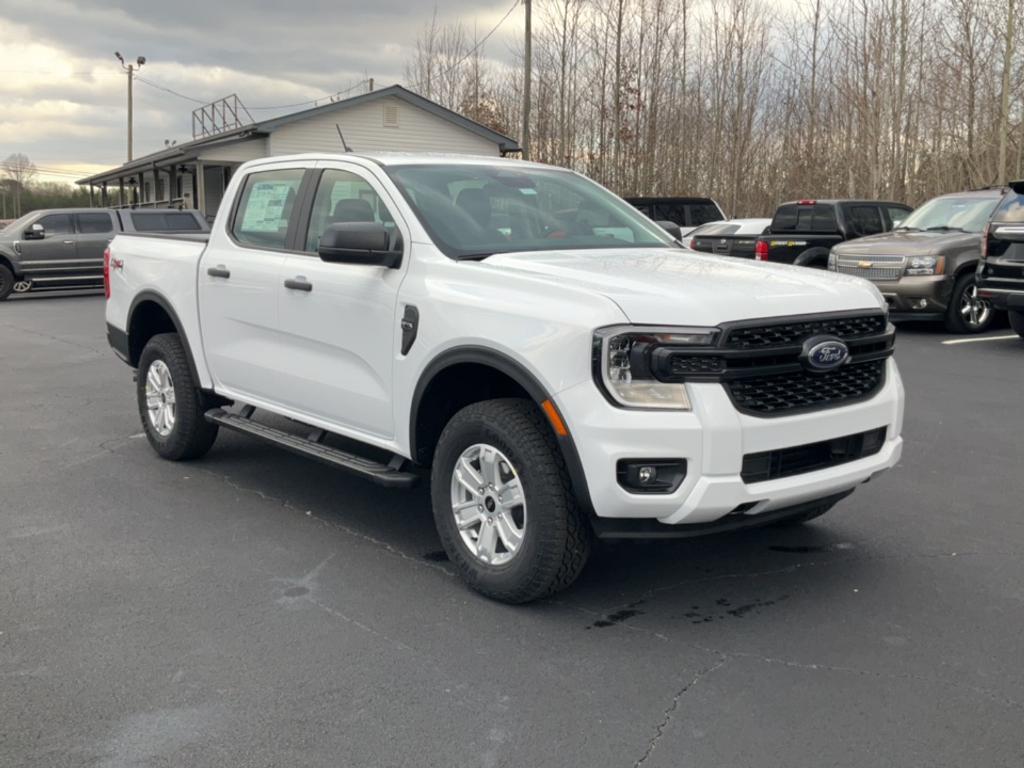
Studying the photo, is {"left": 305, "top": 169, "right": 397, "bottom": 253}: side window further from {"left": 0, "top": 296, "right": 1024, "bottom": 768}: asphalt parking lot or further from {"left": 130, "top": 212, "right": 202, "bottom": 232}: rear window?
{"left": 130, "top": 212, "right": 202, "bottom": 232}: rear window

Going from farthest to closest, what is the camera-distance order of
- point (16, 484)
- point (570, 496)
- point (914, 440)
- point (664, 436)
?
point (914, 440) → point (16, 484) → point (570, 496) → point (664, 436)

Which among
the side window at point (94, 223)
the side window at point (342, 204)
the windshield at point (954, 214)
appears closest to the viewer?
the side window at point (342, 204)

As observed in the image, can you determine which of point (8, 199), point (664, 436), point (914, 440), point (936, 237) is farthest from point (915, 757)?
point (8, 199)

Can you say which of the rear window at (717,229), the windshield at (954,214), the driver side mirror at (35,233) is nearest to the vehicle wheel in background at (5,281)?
the driver side mirror at (35,233)

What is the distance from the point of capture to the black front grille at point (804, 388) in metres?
3.81

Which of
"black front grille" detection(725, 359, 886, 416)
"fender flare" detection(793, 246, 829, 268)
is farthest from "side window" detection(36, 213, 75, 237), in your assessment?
"black front grille" detection(725, 359, 886, 416)

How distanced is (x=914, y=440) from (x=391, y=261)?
4332mm

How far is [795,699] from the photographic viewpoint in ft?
11.1

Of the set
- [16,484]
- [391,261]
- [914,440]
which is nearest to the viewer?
[391,261]

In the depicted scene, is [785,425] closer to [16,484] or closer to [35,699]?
[35,699]

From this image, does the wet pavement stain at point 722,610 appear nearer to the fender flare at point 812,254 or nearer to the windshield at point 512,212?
the windshield at point 512,212

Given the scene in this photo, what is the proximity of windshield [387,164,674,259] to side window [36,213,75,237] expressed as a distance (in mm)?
18231

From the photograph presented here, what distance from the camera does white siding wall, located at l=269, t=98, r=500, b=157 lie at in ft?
97.5

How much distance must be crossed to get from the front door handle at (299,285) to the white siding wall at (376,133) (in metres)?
24.9
